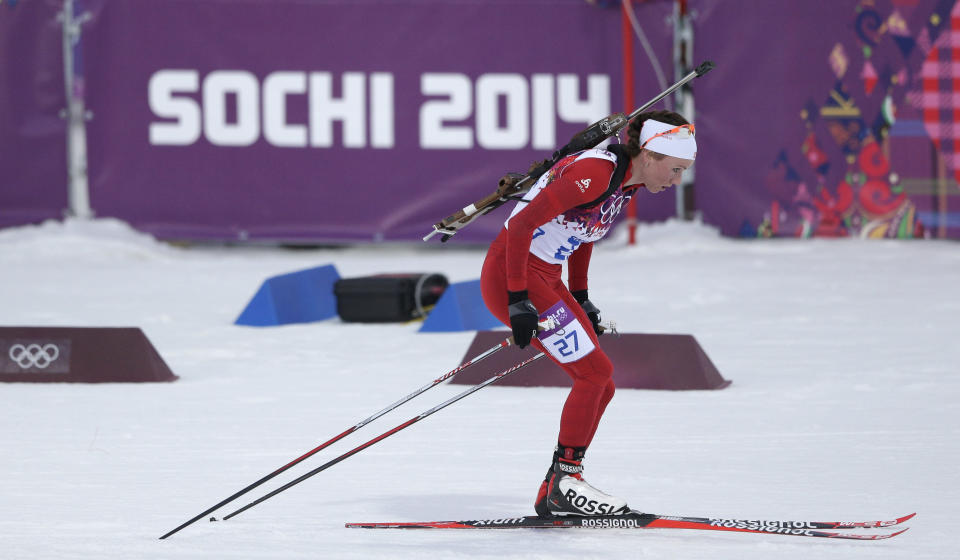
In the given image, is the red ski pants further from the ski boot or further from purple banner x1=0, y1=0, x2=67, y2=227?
purple banner x1=0, y1=0, x2=67, y2=227

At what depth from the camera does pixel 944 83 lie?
13.2m

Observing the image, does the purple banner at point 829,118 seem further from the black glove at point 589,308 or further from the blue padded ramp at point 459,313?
the black glove at point 589,308

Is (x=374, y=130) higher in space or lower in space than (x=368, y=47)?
lower

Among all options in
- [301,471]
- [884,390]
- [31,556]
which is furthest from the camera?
[884,390]

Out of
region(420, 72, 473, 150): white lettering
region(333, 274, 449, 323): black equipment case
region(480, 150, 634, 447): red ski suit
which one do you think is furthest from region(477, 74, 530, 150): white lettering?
region(480, 150, 634, 447): red ski suit

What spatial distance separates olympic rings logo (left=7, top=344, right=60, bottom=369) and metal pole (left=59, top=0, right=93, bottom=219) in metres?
6.89

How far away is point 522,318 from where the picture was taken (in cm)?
429

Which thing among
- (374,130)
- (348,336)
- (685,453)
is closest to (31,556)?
(685,453)

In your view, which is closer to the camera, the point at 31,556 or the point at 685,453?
the point at 31,556

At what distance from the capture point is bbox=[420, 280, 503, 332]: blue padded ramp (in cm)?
905

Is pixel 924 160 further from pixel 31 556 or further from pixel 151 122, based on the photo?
pixel 31 556

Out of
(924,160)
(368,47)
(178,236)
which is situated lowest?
(178,236)

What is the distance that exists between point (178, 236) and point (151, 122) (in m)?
1.21

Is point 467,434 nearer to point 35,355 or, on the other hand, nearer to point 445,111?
point 35,355
